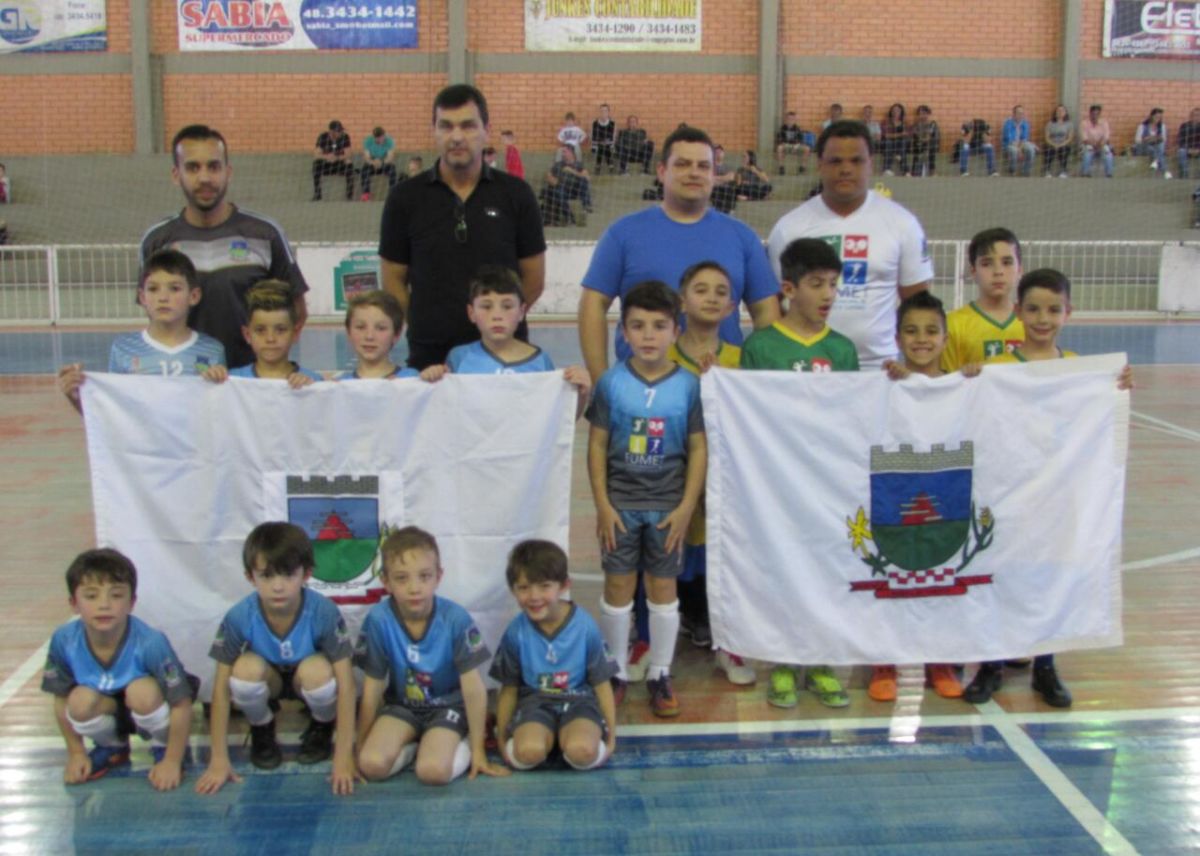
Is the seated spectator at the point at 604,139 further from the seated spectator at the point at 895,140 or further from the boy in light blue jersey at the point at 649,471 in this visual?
the boy in light blue jersey at the point at 649,471

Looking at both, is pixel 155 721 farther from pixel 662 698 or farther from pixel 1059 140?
pixel 1059 140

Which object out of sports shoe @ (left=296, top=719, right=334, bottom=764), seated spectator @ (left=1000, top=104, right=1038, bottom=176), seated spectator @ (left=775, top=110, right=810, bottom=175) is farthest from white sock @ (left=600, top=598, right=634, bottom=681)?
seated spectator @ (left=1000, top=104, right=1038, bottom=176)

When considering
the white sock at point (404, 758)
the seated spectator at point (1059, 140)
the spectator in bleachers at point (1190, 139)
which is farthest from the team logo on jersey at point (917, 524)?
the spectator in bleachers at point (1190, 139)

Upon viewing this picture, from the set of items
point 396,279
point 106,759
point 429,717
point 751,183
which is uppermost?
point 751,183

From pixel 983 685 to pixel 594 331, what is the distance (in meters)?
1.90

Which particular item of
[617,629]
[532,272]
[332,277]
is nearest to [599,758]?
[617,629]

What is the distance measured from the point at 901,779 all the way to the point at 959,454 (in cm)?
121

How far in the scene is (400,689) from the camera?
11.6ft

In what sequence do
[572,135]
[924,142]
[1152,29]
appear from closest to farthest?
1. [572,135]
2. [924,142]
3. [1152,29]

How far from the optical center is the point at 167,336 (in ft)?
13.2

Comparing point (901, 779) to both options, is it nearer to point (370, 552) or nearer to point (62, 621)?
point (370, 552)

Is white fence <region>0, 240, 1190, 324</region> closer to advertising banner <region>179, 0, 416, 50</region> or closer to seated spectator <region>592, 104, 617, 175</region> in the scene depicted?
seated spectator <region>592, 104, 617, 175</region>

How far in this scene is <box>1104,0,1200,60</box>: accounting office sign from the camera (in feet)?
69.2

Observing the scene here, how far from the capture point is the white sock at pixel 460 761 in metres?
3.37
